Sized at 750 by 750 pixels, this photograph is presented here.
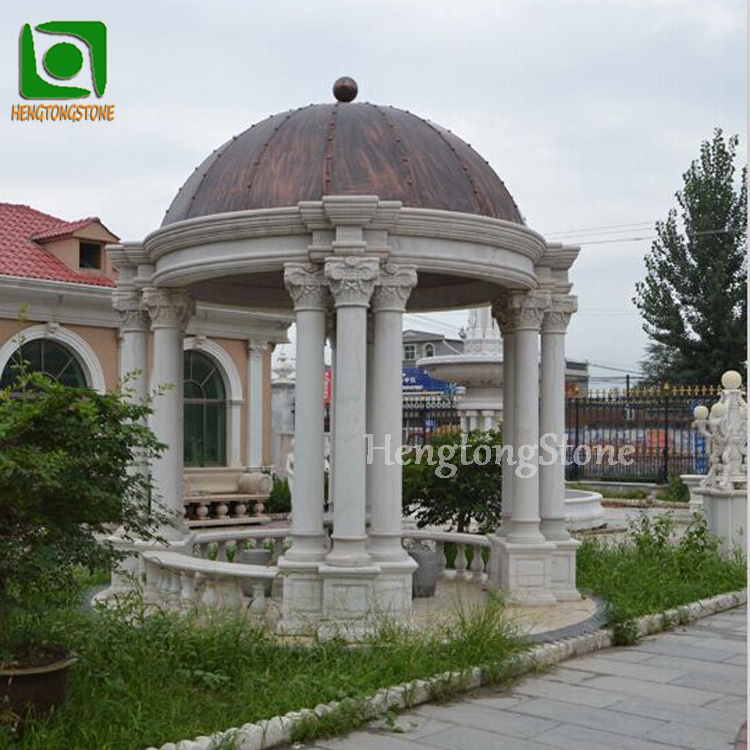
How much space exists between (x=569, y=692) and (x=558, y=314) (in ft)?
14.2

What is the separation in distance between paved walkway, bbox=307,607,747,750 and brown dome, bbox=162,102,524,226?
3930 millimetres

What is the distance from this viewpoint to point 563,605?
9.41 meters

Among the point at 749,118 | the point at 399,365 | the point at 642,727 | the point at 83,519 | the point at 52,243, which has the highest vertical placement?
the point at 52,243

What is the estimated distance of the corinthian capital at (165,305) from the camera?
9.41m

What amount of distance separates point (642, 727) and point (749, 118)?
12.7ft

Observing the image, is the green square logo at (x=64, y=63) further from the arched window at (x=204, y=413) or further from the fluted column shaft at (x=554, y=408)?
the arched window at (x=204, y=413)

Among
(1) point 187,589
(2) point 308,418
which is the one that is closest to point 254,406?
(1) point 187,589

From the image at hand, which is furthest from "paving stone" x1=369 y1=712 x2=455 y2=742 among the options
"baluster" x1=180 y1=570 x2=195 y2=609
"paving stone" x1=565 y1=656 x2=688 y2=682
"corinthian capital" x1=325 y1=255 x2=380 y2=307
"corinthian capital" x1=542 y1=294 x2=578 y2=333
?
"corinthian capital" x1=542 y1=294 x2=578 y2=333

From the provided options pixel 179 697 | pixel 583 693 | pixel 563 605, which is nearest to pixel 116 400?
pixel 179 697

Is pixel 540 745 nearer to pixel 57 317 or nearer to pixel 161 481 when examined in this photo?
pixel 161 481

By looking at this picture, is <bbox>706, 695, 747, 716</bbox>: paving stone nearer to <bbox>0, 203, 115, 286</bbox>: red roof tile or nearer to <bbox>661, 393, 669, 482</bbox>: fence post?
<bbox>0, 203, 115, 286</bbox>: red roof tile

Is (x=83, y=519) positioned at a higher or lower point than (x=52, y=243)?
lower

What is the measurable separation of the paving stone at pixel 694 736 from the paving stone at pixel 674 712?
7 centimetres

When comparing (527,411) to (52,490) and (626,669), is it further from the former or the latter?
(52,490)
